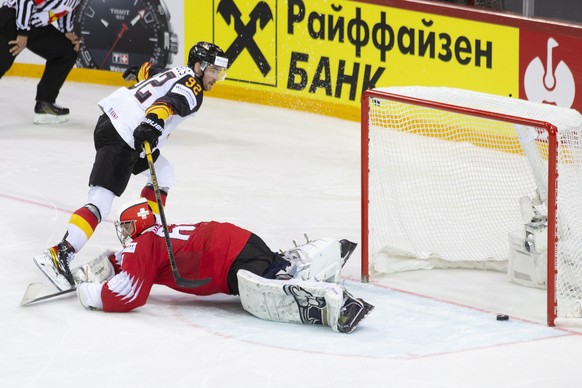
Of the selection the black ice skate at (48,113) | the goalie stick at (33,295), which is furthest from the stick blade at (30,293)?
the black ice skate at (48,113)

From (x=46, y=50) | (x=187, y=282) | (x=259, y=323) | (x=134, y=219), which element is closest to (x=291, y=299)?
(x=259, y=323)

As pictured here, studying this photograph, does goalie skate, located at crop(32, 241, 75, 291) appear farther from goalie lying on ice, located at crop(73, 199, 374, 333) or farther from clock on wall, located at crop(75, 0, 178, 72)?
clock on wall, located at crop(75, 0, 178, 72)

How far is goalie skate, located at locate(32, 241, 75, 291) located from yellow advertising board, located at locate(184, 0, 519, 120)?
3.35 metres

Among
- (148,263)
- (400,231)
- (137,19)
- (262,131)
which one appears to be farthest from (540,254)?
(137,19)

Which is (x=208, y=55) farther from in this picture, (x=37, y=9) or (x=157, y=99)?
(x=37, y=9)

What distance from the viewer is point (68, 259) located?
221 inches

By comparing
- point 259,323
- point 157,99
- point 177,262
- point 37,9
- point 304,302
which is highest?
point 37,9

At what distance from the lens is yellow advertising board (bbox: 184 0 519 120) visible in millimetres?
8180

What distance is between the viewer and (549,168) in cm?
509

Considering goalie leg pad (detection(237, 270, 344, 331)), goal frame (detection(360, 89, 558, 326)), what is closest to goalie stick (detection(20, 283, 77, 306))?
goalie leg pad (detection(237, 270, 344, 331))

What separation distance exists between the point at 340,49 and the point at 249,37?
2.52 ft

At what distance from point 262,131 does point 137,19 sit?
158cm

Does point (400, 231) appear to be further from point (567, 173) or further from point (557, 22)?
point (557, 22)

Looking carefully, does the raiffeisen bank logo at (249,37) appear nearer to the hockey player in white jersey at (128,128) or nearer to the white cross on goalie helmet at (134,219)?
the hockey player in white jersey at (128,128)
